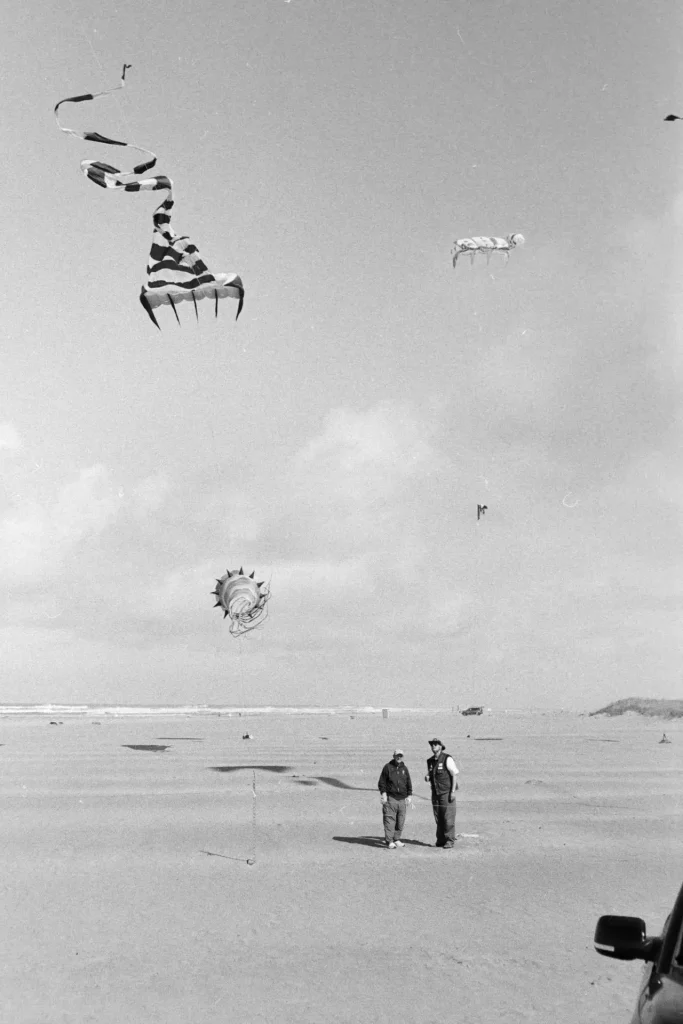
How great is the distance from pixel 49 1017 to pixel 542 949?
505cm

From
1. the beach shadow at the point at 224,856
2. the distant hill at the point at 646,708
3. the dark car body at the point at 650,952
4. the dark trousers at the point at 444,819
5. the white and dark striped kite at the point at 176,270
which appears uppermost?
the white and dark striped kite at the point at 176,270

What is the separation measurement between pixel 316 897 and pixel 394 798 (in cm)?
382

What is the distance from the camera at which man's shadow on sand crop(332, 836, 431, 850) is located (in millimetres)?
15852

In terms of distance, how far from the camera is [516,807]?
20484mm

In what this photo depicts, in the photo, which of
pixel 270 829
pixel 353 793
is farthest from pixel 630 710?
pixel 270 829

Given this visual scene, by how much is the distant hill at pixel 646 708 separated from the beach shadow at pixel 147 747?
141 ft

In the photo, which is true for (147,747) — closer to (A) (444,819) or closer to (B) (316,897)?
(A) (444,819)

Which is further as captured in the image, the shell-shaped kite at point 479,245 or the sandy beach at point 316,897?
the shell-shaped kite at point 479,245

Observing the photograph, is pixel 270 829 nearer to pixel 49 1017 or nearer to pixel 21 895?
pixel 21 895

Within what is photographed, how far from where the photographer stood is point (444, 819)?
15539 millimetres

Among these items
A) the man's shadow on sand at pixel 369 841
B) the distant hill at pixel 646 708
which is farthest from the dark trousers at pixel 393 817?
the distant hill at pixel 646 708

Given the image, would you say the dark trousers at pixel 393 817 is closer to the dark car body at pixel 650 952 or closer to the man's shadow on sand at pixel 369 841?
the man's shadow on sand at pixel 369 841

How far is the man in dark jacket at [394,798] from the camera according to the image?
15562 millimetres

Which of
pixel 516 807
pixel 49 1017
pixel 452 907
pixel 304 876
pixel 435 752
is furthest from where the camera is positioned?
pixel 516 807
